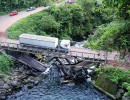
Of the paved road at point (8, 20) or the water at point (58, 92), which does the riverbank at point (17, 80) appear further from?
the paved road at point (8, 20)

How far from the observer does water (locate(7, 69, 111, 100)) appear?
95.9 feet

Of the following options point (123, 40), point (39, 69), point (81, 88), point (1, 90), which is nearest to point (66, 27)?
point (39, 69)

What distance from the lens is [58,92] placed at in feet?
101

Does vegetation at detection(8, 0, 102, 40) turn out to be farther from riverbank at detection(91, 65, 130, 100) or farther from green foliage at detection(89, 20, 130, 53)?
green foliage at detection(89, 20, 130, 53)

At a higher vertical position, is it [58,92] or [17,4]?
[17,4]

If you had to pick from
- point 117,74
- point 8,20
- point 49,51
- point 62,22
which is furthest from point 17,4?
point 117,74

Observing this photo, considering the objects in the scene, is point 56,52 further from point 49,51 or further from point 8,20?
point 8,20

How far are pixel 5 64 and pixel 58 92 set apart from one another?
11150mm

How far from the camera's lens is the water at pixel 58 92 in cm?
2923

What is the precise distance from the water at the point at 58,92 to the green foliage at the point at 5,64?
4832 mm

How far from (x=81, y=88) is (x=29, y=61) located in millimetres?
11551

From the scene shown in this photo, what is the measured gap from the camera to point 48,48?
105 feet

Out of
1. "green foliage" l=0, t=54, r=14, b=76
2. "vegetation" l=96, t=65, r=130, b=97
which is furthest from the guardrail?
"vegetation" l=96, t=65, r=130, b=97

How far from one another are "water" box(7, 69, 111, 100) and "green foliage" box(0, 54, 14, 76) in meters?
4.83
